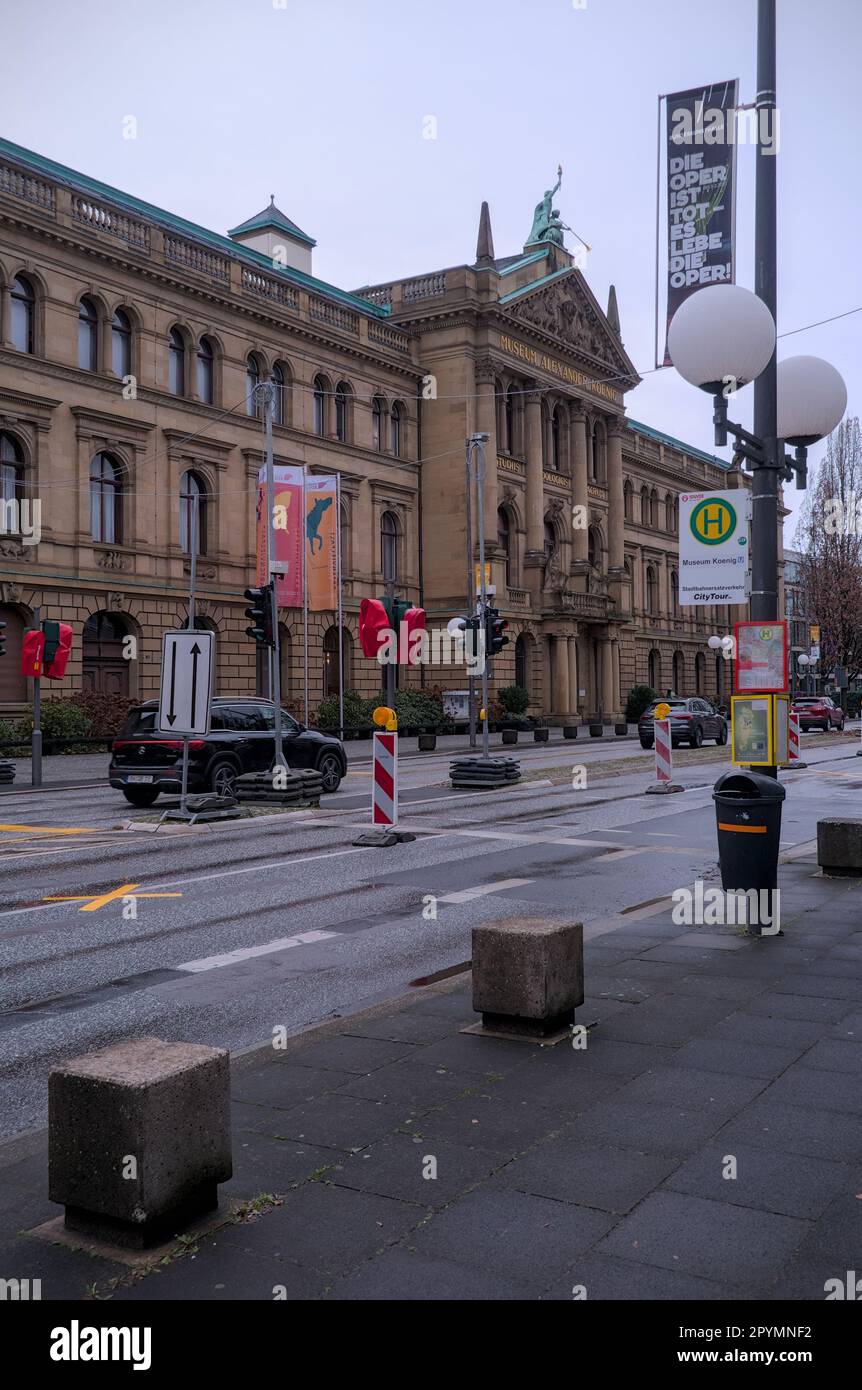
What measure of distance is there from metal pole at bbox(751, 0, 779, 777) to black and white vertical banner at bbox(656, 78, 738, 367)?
0.78m

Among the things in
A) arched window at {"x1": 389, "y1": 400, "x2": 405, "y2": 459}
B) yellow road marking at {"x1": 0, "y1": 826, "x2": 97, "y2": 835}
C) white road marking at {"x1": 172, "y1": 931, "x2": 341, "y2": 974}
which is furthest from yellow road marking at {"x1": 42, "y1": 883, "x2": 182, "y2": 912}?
arched window at {"x1": 389, "y1": 400, "x2": 405, "y2": 459}

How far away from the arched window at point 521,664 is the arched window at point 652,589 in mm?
22423

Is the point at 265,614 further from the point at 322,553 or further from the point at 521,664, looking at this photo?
the point at 521,664

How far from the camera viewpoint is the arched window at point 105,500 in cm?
3834

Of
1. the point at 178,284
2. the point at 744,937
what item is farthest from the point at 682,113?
the point at 178,284

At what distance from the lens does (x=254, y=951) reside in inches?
349

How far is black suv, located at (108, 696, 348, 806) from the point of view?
1923 cm

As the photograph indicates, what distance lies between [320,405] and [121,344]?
1084cm

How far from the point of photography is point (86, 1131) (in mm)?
3832

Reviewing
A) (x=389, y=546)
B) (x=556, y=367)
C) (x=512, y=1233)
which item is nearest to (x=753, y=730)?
(x=512, y=1233)

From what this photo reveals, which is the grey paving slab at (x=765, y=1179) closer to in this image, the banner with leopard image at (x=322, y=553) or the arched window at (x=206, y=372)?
the banner with leopard image at (x=322, y=553)

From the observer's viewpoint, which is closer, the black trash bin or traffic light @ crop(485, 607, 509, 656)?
the black trash bin

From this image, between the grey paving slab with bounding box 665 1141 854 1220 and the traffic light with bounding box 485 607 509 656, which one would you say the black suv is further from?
the grey paving slab with bounding box 665 1141 854 1220

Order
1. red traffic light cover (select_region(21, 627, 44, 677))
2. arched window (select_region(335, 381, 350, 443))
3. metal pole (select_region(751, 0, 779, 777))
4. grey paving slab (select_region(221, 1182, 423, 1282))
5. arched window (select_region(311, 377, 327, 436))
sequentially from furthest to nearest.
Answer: arched window (select_region(335, 381, 350, 443)), arched window (select_region(311, 377, 327, 436)), red traffic light cover (select_region(21, 627, 44, 677)), metal pole (select_region(751, 0, 779, 777)), grey paving slab (select_region(221, 1182, 423, 1282))
